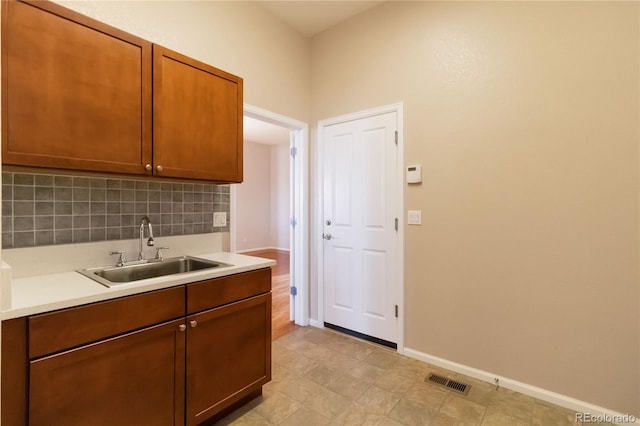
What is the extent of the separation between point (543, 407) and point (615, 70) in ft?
6.73

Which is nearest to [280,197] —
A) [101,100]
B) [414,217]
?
[414,217]

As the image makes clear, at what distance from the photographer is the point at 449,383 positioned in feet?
7.14

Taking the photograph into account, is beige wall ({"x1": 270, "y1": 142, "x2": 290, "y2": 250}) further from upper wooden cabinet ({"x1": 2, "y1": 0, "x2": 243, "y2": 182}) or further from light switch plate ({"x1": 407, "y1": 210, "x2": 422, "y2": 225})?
upper wooden cabinet ({"x1": 2, "y1": 0, "x2": 243, "y2": 182})

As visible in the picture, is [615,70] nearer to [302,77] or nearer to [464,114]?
[464,114]

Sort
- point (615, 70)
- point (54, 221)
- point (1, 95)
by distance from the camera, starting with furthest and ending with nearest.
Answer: point (615, 70), point (54, 221), point (1, 95)

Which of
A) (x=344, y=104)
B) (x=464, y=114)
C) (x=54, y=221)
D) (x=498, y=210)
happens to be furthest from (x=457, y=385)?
(x=54, y=221)

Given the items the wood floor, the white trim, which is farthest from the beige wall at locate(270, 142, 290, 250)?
the white trim

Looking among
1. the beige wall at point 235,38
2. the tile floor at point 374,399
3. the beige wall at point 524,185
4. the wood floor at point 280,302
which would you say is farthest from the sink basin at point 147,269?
the beige wall at point 524,185

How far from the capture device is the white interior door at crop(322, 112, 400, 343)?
2688 millimetres

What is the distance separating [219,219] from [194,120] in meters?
0.83

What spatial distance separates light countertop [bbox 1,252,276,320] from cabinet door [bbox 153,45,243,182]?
1.99 ft

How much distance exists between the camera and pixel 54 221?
1.64 metres

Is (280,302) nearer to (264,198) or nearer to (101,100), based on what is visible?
(101,100)

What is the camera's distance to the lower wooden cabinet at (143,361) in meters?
1.11
